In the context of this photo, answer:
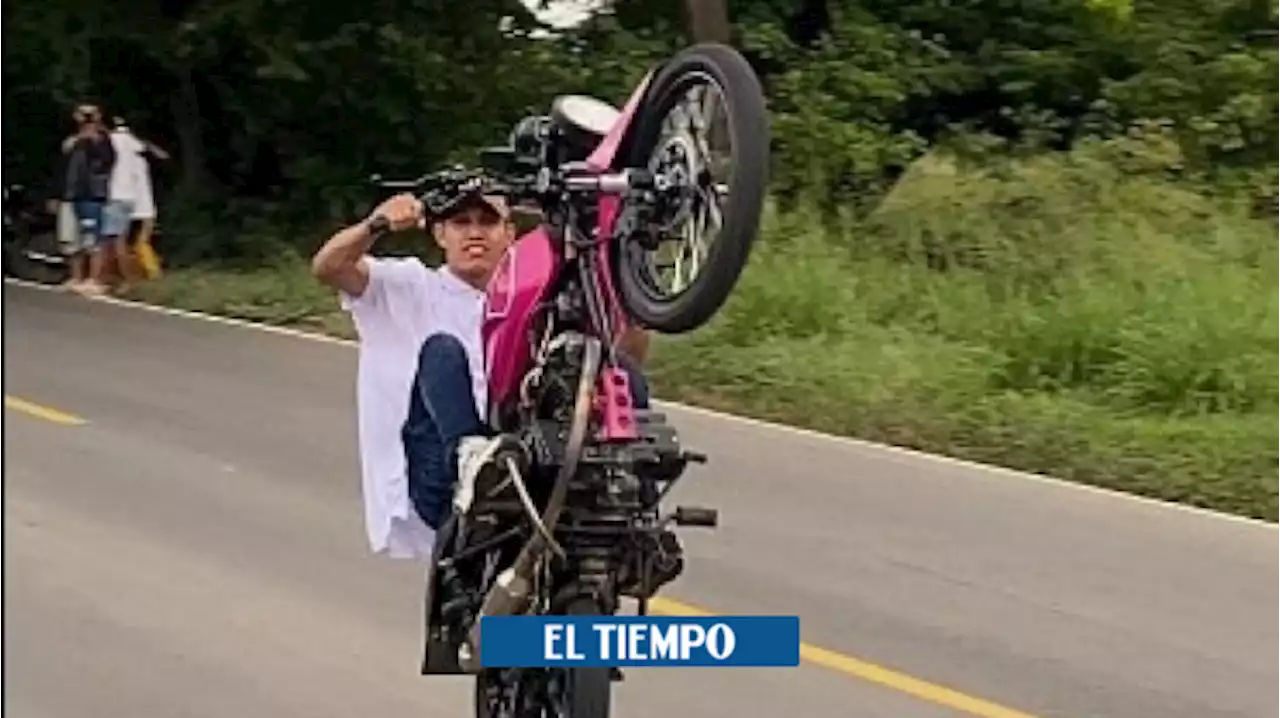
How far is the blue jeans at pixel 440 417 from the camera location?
575cm

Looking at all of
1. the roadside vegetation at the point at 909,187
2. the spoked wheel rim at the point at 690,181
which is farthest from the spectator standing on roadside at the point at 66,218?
the spoked wheel rim at the point at 690,181

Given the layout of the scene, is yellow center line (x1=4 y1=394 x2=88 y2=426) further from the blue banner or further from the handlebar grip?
the blue banner

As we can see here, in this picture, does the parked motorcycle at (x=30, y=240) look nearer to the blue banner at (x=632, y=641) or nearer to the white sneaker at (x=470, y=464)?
the white sneaker at (x=470, y=464)

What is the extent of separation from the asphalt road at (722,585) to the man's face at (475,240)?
6.99 ft

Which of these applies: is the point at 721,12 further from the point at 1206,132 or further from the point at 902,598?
the point at 902,598

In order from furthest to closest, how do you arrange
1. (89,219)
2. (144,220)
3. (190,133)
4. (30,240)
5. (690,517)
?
(190,133) < (30,240) < (144,220) < (89,219) < (690,517)

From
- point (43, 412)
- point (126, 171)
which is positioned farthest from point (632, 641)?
point (126, 171)

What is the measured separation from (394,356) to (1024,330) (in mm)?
9494

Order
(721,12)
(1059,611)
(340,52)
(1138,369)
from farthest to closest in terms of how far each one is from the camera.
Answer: (340,52) < (721,12) < (1138,369) < (1059,611)

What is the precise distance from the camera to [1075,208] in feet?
63.9

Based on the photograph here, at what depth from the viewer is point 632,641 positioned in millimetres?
4824

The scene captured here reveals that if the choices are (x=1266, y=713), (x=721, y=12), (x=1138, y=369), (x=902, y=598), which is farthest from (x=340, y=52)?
(x=1266, y=713)

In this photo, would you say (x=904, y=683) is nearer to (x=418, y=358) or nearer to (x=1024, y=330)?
(x=418, y=358)

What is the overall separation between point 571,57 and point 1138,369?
533 inches
